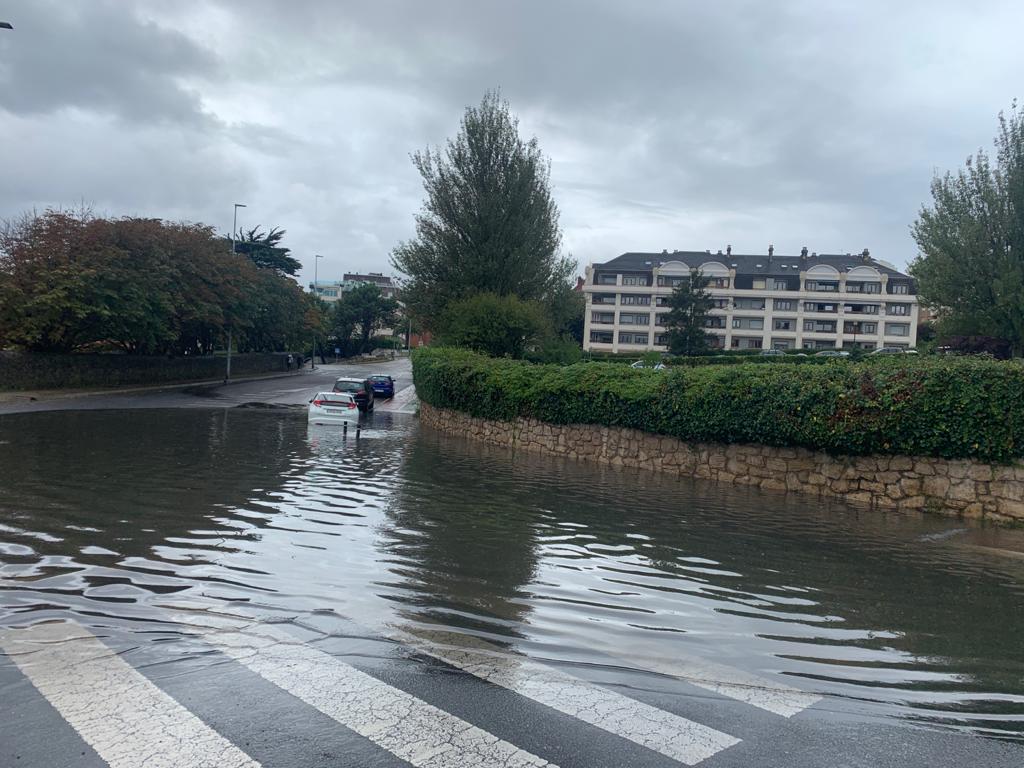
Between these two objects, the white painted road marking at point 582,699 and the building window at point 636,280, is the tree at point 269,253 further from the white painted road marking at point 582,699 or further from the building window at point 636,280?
the white painted road marking at point 582,699

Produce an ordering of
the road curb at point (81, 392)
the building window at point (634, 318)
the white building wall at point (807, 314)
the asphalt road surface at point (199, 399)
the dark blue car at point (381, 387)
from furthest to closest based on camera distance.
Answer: the building window at point (634, 318), the white building wall at point (807, 314), the dark blue car at point (381, 387), the road curb at point (81, 392), the asphalt road surface at point (199, 399)

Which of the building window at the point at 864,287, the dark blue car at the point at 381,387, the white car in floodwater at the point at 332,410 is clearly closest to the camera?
the white car in floodwater at the point at 332,410

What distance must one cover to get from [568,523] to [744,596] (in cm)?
375

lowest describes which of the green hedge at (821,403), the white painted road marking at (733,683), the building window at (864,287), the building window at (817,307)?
the white painted road marking at (733,683)

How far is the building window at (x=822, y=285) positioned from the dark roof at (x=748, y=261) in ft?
7.46

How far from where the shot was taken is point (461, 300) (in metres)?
32.7

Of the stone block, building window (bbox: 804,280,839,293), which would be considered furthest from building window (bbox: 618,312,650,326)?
the stone block

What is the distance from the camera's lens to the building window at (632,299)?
93.3 m

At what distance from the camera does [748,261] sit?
3846 inches

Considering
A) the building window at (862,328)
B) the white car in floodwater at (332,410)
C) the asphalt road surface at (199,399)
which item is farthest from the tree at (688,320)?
the white car in floodwater at (332,410)

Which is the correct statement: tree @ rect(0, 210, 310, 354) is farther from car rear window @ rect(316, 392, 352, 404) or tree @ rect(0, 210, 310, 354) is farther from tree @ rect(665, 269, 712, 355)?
tree @ rect(665, 269, 712, 355)

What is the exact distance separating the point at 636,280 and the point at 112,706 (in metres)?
91.5

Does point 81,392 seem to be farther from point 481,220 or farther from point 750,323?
point 750,323

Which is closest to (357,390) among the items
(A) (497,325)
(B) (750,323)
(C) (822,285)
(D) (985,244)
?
(A) (497,325)
